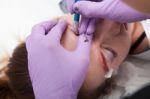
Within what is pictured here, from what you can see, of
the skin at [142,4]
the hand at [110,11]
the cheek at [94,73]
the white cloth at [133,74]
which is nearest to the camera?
the skin at [142,4]

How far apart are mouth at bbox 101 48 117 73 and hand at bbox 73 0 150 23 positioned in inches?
5.6

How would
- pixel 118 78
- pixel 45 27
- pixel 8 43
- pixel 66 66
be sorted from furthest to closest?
pixel 8 43 < pixel 118 78 < pixel 45 27 < pixel 66 66

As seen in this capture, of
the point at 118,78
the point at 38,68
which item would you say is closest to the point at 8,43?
the point at 38,68

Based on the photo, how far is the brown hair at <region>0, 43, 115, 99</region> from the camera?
1033mm

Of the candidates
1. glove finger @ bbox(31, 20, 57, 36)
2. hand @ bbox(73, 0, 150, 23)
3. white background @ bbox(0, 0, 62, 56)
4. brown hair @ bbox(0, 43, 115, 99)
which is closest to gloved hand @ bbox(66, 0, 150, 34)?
hand @ bbox(73, 0, 150, 23)

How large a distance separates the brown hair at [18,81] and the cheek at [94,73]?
0.04 meters

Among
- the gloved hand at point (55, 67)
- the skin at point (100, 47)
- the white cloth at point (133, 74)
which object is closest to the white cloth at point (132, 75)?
the white cloth at point (133, 74)

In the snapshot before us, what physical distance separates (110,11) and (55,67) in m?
0.24

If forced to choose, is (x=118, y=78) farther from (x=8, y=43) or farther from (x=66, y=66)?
(x=8, y=43)

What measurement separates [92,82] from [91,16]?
0.22 metres

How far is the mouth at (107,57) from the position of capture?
1.04 m

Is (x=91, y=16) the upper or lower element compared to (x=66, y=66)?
upper

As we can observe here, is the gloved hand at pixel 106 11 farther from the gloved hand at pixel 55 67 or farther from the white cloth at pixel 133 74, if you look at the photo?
the white cloth at pixel 133 74

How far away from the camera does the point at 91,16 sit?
0.98 m
